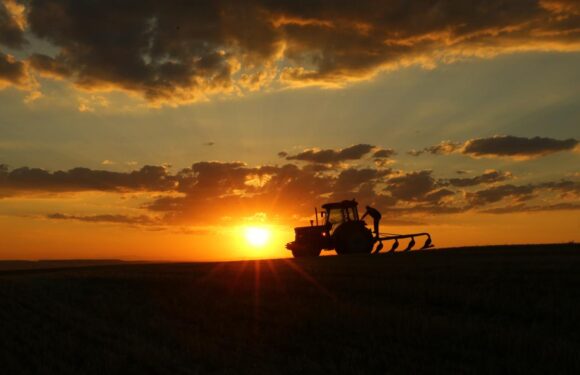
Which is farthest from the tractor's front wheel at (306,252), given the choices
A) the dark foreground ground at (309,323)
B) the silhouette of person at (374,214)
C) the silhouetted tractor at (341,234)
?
Result: the dark foreground ground at (309,323)

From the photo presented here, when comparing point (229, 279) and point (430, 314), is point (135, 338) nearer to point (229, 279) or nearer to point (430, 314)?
point (430, 314)

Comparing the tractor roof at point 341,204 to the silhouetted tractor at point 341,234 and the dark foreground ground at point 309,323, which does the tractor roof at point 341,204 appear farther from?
the dark foreground ground at point 309,323

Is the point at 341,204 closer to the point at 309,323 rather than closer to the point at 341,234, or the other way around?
the point at 341,234

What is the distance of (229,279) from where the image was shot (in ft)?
65.3

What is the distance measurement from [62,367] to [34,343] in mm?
2095

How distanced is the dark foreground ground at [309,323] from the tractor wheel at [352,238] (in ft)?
35.9

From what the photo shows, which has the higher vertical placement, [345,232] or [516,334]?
[345,232]

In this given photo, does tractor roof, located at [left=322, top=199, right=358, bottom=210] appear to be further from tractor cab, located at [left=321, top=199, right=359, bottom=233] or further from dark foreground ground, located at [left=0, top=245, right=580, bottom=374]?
dark foreground ground, located at [left=0, top=245, right=580, bottom=374]

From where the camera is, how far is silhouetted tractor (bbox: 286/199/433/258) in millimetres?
30938

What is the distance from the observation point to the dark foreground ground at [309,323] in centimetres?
984

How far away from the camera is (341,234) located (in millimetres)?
30922

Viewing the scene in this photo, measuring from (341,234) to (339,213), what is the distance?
3.47 feet

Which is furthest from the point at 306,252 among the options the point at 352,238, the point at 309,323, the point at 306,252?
the point at 309,323

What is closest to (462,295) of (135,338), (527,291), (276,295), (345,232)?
(527,291)
